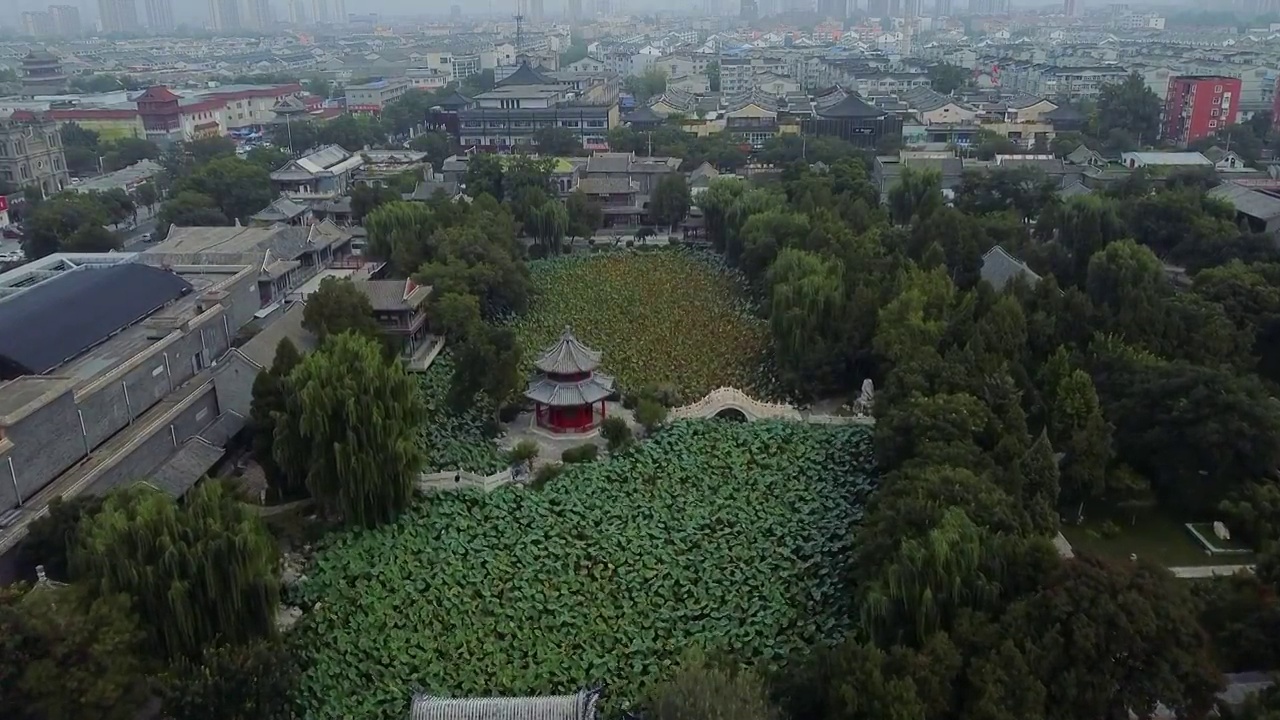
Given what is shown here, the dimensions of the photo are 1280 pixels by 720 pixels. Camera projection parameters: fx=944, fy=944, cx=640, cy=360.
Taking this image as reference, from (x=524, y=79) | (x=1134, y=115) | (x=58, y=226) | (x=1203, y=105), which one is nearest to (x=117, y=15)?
(x=524, y=79)

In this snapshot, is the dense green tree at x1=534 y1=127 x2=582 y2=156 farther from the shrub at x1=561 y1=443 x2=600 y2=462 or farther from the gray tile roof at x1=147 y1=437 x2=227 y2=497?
the gray tile roof at x1=147 y1=437 x2=227 y2=497

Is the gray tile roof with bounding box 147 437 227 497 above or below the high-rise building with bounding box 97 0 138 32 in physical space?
below

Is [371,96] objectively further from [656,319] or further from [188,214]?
[656,319]

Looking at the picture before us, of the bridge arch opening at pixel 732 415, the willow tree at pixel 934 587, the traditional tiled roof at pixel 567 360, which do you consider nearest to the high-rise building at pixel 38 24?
the traditional tiled roof at pixel 567 360

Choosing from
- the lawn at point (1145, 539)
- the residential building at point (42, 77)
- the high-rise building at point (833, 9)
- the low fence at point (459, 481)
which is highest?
the high-rise building at point (833, 9)

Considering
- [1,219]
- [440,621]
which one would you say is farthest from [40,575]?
[1,219]

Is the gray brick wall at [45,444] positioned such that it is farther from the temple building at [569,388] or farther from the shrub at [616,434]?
the shrub at [616,434]

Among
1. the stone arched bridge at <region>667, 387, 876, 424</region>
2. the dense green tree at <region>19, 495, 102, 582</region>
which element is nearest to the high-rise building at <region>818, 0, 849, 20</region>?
the stone arched bridge at <region>667, 387, 876, 424</region>
